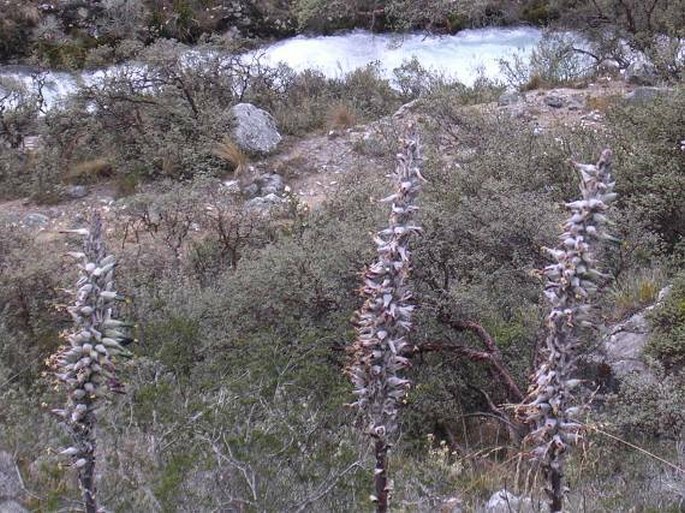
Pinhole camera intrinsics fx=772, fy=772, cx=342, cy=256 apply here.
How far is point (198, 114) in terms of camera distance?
10.5 meters

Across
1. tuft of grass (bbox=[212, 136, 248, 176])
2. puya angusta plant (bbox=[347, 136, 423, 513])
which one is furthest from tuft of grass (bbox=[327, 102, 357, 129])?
puya angusta plant (bbox=[347, 136, 423, 513])

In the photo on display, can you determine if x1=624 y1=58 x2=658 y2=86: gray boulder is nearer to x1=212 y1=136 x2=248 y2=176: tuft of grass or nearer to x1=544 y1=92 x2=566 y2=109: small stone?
x1=544 y1=92 x2=566 y2=109: small stone

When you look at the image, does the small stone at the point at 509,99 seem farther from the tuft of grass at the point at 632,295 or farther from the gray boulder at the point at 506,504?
the gray boulder at the point at 506,504

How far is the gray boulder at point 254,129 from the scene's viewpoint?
1043 cm

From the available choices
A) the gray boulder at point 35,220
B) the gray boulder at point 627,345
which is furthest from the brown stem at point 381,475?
the gray boulder at point 35,220

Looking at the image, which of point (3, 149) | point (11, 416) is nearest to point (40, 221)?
point (3, 149)

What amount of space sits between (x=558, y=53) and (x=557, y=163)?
22.7 feet

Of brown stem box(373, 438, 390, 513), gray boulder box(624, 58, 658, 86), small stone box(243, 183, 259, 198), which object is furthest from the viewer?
gray boulder box(624, 58, 658, 86)

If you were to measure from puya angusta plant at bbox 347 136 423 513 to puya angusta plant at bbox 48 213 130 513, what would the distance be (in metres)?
0.67

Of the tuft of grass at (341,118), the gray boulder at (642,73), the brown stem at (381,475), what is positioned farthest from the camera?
the gray boulder at (642,73)

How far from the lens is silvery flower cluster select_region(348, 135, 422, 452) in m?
2.07

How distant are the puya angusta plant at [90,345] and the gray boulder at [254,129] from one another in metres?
8.47

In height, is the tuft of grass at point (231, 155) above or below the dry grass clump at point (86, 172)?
above

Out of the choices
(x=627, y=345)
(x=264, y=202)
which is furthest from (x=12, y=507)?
(x=264, y=202)
